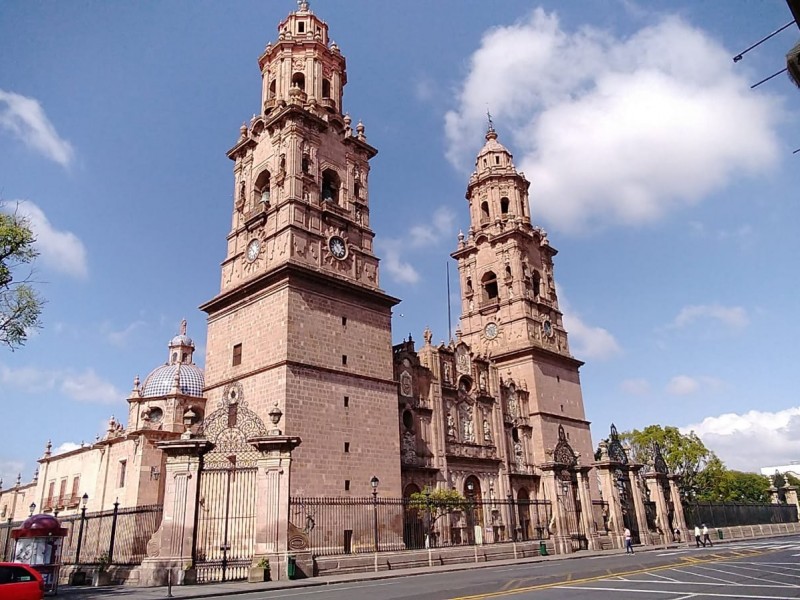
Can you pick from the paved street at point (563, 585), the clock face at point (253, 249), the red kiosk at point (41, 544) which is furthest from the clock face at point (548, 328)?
the red kiosk at point (41, 544)

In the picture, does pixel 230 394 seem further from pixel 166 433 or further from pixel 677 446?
pixel 677 446

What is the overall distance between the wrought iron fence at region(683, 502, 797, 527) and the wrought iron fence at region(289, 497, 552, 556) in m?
9.89

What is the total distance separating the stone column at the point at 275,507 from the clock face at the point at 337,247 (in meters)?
14.3

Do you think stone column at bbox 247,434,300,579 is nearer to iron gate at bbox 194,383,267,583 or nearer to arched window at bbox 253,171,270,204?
iron gate at bbox 194,383,267,583

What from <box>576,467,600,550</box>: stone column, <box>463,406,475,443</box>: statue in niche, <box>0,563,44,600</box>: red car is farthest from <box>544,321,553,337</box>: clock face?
<box>0,563,44,600</box>: red car

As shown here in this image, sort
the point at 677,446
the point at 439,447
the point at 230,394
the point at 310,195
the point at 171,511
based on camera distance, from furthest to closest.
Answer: the point at 677,446
the point at 439,447
the point at 310,195
the point at 230,394
the point at 171,511

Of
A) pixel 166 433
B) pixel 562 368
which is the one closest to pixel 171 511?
pixel 166 433

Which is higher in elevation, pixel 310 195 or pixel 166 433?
pixel 310 195

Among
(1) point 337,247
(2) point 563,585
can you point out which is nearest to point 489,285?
(1) point 337,247

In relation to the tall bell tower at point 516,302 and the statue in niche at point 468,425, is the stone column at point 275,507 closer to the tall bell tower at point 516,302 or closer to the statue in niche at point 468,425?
the statue in niche at point 468,425

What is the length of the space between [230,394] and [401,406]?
9.45 metres

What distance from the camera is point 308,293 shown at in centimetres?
2905

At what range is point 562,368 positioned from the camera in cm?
4597

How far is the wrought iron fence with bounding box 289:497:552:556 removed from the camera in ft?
79.0
